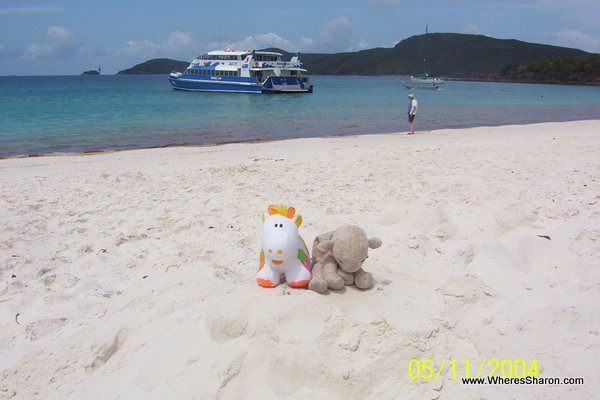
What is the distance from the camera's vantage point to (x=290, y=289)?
3.34 metres

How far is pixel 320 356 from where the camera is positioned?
281 cm

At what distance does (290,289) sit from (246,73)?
156 ft

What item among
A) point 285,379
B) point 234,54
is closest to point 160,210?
point 285,379

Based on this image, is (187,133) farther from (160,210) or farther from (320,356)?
(320,356)

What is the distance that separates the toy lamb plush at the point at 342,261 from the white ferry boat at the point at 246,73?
45.2 metres

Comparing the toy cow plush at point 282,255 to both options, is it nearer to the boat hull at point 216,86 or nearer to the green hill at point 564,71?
the boat hull at point 216,86

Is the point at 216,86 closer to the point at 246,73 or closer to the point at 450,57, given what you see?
the point at 246,73

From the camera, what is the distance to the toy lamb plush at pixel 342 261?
3318mm

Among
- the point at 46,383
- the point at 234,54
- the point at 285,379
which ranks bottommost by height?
the point at 46,383

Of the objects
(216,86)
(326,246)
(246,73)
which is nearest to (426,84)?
(246,73)

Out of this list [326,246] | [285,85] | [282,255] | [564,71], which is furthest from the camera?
[564,71]

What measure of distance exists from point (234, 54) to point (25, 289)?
4772cm

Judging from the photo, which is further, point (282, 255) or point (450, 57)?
point (450, 57)

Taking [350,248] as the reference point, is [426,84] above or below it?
above
